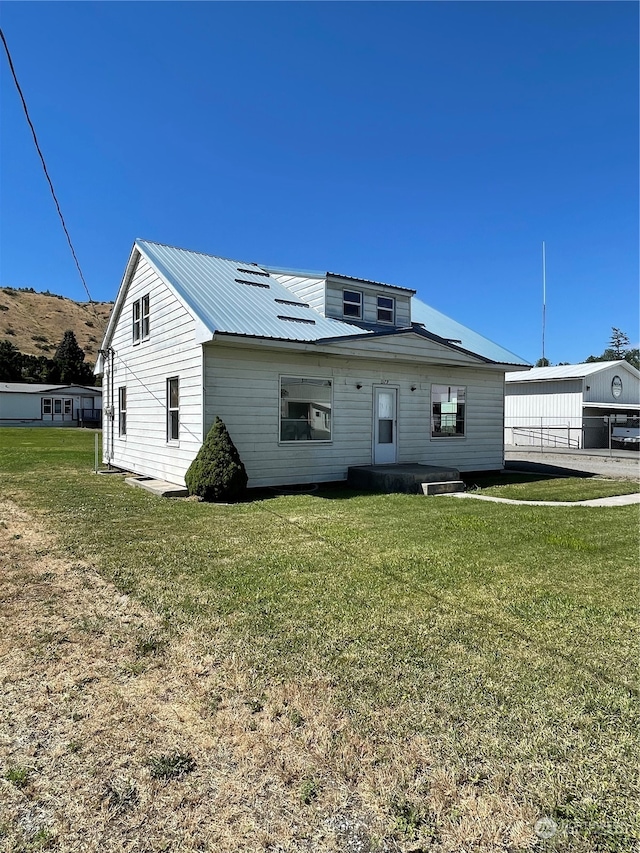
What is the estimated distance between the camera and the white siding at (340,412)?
400 inches

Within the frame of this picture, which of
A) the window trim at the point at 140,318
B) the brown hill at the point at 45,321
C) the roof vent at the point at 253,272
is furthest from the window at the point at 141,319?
the brown hill at the point at 45,321

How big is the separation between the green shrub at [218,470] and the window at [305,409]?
Answer: 5.65 ft

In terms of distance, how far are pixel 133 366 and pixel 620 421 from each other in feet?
82.7

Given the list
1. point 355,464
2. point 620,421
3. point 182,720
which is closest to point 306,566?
point 182,720

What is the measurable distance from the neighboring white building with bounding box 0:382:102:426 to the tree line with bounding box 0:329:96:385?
11542mm

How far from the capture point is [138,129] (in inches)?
467

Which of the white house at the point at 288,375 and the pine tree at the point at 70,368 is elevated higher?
the pine tree at the point at 70,368

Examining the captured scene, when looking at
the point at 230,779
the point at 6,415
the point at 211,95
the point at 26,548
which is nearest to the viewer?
the point at 230,779

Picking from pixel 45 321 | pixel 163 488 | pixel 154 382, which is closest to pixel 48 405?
pixel 154 382

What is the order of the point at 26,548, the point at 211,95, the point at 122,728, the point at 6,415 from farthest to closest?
1. the point at 6,415
2. the point at 211,95
3. the point at 26,548
4. the point at 122,728

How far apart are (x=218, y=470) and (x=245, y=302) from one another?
4393 millimetres

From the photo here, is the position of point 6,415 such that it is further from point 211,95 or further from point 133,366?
point 211,95

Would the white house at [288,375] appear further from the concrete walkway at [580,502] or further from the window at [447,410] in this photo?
the concrete walkway at [580,502]

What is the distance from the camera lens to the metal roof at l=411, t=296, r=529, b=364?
15.1 meters
